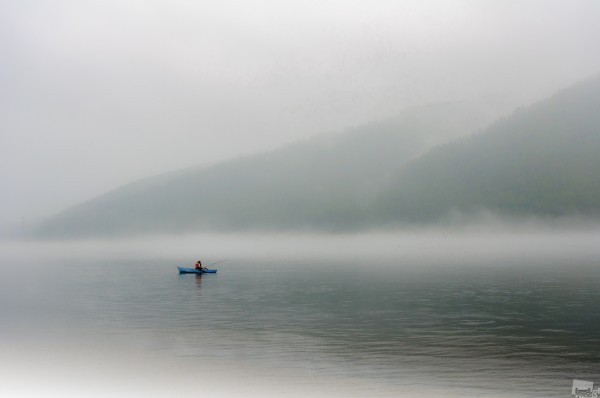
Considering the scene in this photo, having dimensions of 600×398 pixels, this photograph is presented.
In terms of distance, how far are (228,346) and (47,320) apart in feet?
71.6

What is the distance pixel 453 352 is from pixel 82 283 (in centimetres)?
6858

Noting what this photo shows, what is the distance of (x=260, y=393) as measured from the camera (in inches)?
914

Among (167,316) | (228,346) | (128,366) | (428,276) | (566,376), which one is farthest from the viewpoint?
(428,276)

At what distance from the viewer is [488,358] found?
2894cm

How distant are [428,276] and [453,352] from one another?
5618 cm

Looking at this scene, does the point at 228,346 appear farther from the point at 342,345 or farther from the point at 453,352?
the point at 453,352

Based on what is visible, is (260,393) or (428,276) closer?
(260,393)

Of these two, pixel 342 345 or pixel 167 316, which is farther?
pixel 167 316

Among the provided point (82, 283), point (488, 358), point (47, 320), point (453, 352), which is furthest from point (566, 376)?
point (82, 283)

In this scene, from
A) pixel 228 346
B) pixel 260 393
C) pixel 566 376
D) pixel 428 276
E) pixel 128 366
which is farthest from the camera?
pixel 428 276

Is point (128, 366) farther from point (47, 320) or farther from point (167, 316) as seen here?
point (47, 320)

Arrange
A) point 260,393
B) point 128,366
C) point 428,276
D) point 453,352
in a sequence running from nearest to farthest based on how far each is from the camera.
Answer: point 260,393, point 128,366, point 453,352, point 428,276

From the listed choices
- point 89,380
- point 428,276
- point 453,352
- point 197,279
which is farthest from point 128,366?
point 428,276

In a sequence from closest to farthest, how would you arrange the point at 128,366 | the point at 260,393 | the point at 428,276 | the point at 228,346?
1. the point at 260,393
2. the point at 128,366
3. the point at 228,346
4. the point at 428,276
